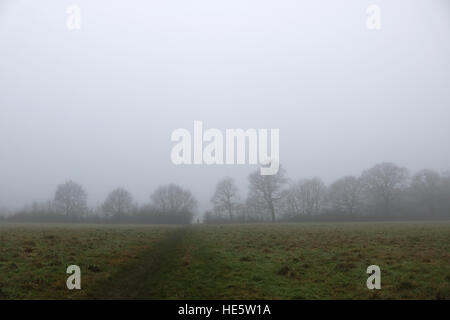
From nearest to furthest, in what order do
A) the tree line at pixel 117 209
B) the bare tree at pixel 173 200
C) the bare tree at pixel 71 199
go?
the tree line at pixel 117 209
the bare tree at pixel 71 199
the bare tree at pixel 173 200

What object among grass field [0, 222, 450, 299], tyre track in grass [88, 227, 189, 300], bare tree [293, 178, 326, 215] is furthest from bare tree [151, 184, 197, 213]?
tyre track in grass [88, 227, 189, 300]

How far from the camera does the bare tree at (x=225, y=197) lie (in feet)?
307

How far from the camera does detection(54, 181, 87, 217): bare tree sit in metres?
98.2

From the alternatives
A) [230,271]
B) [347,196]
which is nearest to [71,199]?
[347,196]

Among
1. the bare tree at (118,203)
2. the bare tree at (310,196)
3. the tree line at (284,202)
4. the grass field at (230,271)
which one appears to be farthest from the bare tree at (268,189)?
the grass field at (230,271)

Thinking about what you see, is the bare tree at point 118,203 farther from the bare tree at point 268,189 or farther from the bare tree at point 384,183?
the bare tree at point 384,183

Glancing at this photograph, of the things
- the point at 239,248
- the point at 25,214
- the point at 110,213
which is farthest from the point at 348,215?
the point at 25,214

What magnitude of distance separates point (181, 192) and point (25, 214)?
5543 cm

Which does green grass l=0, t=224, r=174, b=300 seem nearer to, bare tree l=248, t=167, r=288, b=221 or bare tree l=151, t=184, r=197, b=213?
bare tree l=248, t=167, r=288, b=221

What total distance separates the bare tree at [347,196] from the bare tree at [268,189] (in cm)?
2021

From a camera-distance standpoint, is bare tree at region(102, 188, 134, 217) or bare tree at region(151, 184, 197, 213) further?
bare tree at region(151, 184, 197, 213)

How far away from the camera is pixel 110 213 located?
102m

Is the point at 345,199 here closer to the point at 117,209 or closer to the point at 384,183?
the point at 384,183
